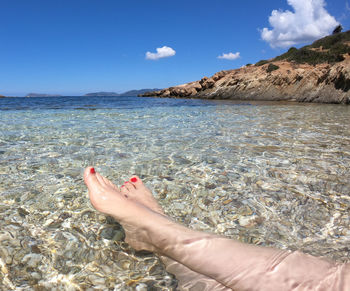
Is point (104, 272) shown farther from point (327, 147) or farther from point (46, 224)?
point (327, 147)

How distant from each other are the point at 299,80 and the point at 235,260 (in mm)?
22869

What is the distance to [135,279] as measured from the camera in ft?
4.58

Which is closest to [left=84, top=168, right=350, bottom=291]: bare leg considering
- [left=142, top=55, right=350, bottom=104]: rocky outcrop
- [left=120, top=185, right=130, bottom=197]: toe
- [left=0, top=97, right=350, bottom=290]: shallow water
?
[left=0, top=97, right=350, bottom=290]: shallow water

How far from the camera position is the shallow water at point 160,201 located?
1.48 metres

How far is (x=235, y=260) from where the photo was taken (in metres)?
1.35

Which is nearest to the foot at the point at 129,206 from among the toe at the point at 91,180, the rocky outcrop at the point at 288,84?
the toe at the point at 91,180

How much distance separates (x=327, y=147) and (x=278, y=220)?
2727 millimetres

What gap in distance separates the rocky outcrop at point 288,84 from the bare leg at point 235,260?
18.3m

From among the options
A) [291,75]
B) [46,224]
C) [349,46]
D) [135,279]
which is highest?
[349,46]

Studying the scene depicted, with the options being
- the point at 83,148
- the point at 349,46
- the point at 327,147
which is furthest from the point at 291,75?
the point at 83,148

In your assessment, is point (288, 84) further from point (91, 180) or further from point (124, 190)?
point (91, 180)

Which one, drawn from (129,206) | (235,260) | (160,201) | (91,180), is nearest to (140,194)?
(160,201)

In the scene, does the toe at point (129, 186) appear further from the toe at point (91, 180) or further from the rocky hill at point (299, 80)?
the rocky hill at point (299, 80)

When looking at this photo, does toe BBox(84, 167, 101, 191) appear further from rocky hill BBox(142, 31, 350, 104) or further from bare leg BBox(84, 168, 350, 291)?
rocky hill BBox(142, 31, 350, 104)
